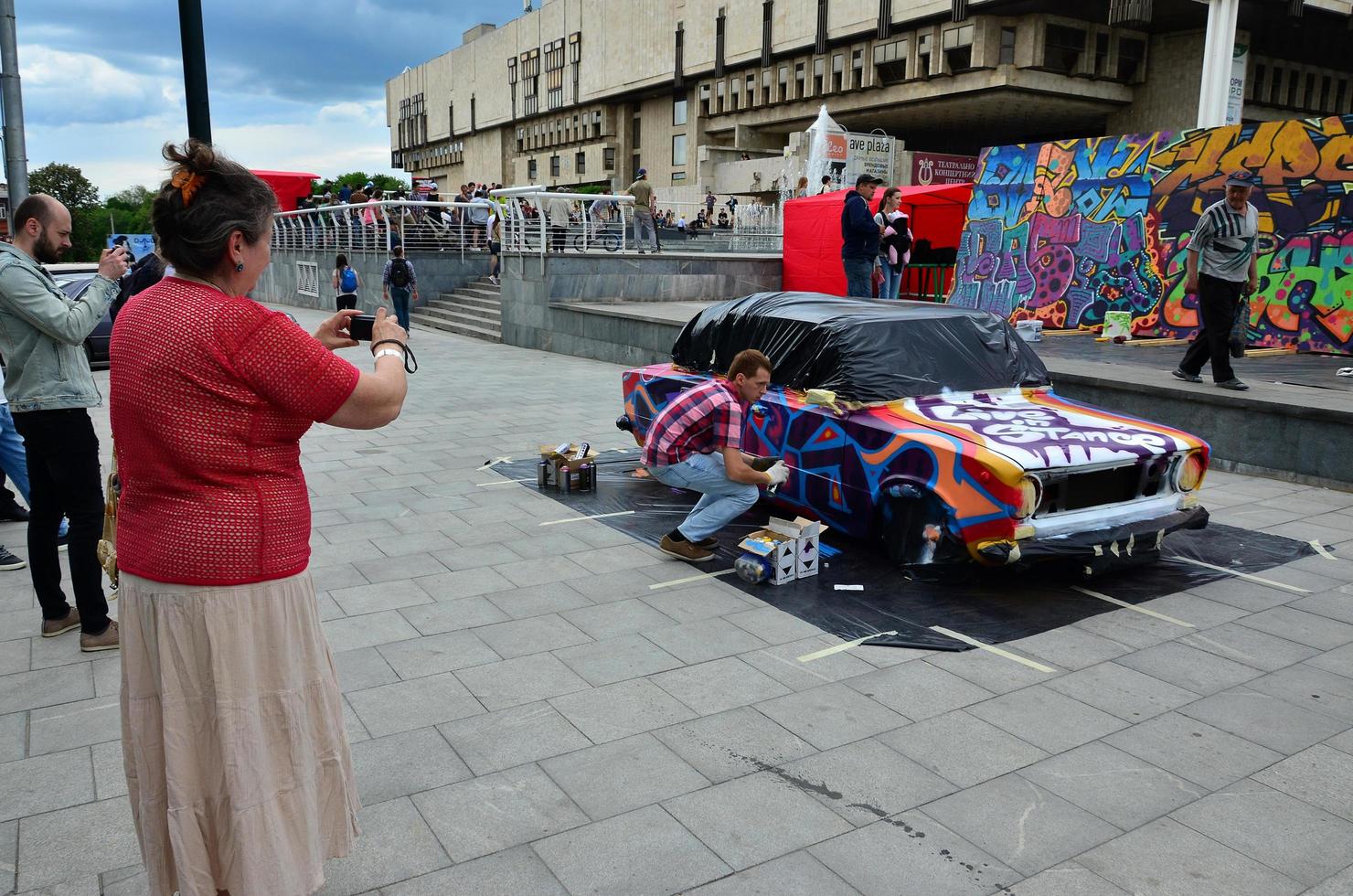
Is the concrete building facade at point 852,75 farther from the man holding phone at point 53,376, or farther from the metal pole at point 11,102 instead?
the man holding phone at point 53,376

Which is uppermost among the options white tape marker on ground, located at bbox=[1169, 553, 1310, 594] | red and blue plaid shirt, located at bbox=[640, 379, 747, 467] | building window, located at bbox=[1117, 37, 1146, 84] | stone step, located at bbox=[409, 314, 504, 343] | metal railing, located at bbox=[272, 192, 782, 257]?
building window, located at bbox=[1117, 37, 1146, 84]

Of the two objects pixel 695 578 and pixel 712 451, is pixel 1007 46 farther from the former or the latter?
pixel 695 578

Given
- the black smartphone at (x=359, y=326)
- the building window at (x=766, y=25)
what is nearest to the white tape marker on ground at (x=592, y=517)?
the black smartphone at (x=359, y=326)

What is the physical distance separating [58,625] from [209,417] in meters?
3.29

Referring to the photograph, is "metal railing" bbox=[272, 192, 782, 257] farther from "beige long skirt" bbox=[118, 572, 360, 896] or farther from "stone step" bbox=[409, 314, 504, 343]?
"beige long skirt" bbox=[118, 572, 360, 896]

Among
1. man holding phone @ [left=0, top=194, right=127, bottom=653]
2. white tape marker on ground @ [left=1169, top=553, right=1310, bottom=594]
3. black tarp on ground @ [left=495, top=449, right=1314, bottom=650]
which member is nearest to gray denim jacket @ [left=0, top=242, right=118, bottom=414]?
man holding phone @ [left=0, top=194, right=127, bottom=653]

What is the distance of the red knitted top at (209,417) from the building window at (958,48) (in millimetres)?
38513

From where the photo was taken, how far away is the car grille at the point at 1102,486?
5078 millimetres

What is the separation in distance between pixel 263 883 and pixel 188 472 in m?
0.99

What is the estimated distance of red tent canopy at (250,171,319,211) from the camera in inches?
1341

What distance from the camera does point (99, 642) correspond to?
448 centimetres

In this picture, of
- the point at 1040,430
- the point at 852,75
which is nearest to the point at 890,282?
the point at 1040,430

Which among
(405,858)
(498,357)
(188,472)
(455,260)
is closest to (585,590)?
(405,858)

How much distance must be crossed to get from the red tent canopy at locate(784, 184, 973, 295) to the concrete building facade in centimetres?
1704
